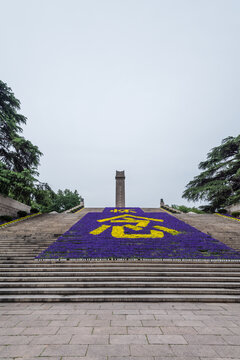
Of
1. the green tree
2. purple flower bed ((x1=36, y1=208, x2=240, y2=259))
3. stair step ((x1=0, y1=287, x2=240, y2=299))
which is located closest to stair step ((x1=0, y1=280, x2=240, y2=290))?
stair step ((x1=0, y1=287, x2=240, y2=299))

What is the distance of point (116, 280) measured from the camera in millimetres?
5965

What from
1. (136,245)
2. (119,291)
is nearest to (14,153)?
(136,245)

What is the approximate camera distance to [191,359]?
257 centimetres

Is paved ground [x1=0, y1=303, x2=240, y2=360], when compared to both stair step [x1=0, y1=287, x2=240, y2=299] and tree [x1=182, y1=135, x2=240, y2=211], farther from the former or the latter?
tree [x1=182, y1=135, x2=240, y2=211]

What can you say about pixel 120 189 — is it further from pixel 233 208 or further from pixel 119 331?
pixel 119 331

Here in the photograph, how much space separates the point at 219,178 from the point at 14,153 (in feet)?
69.1

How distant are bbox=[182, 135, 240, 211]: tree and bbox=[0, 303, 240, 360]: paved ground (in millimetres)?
14193

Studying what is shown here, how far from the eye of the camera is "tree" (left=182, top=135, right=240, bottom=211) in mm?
17359

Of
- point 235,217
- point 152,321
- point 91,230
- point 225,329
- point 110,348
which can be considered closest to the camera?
point 110,348

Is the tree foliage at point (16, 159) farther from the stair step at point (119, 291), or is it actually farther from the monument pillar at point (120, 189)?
the monument pillar at point (120, 189)

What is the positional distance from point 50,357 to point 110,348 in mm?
899

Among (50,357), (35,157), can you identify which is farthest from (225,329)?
(35,157)

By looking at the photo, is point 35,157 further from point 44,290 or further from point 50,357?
point 50,357

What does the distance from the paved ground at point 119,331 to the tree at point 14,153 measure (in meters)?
10.2
